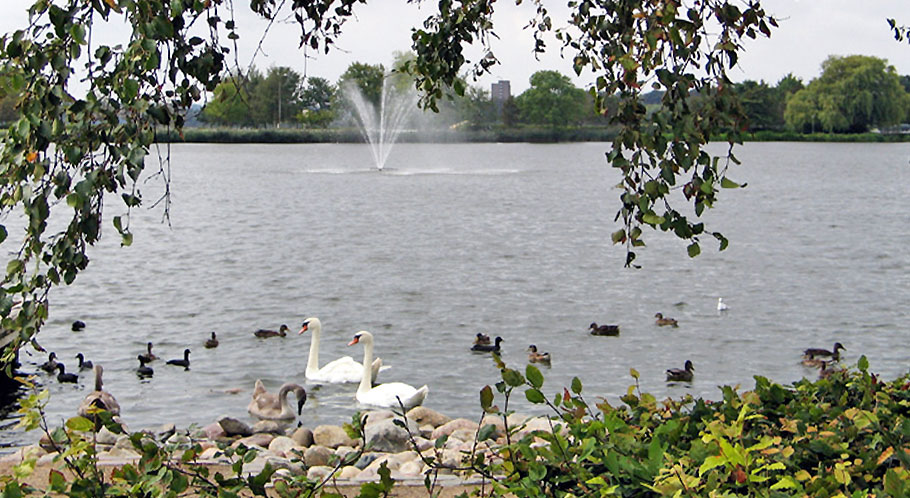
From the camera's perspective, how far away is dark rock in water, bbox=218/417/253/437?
11.0 m

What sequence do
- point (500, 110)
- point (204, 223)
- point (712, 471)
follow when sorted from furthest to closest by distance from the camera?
point (500, 110) < point (204, 223) < point (712, 471)

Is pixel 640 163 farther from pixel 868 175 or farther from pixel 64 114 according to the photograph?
pixel 868 175

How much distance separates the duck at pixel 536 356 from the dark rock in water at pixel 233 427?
17.6ft

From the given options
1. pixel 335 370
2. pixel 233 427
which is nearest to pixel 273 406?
pixel 233 427

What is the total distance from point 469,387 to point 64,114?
10.8 m

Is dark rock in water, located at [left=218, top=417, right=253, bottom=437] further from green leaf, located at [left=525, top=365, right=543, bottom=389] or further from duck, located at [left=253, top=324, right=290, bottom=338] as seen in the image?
green leaf, located at [left=525, top=365, right=543, bottom=389]

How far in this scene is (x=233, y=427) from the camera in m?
11.0

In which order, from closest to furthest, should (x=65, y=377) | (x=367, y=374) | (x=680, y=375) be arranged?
(x=367, y=374) < (x=65, y=377) < (x=680, y=375)

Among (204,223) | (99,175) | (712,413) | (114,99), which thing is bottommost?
(204,223)

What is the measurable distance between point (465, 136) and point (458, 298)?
130 metres

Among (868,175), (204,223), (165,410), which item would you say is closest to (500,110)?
(868,175)

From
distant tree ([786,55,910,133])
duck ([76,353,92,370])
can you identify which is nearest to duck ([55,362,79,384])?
duck ([76,353,92,370])

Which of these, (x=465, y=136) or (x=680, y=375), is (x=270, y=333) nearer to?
(x=680, y=375)

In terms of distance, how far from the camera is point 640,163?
15.2ft
